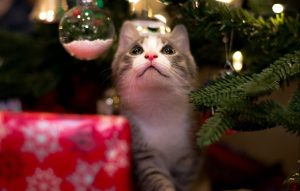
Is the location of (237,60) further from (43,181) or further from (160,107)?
(43,181)

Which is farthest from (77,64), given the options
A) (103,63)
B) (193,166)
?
(193,166)

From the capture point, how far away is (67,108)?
49.2 inches

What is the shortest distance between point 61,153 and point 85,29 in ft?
0.64

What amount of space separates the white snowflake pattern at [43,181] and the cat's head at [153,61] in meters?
0.22

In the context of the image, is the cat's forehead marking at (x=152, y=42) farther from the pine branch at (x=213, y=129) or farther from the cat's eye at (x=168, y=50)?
the pine branch at (x=213, y=129)

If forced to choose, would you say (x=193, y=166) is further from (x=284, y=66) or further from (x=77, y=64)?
(x=77, y=64)

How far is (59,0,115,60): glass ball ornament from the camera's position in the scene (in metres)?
0.67

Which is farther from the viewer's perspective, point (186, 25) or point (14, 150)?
point (186, 25)

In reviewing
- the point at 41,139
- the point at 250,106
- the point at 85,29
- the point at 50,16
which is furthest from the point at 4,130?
the point at 50,16

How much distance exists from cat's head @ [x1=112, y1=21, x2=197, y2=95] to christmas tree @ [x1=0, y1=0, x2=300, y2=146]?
41 mm

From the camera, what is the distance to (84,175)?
1.92ft

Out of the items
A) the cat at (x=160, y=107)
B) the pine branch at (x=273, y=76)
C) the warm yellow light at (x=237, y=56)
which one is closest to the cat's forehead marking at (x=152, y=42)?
the cat at (x=160, y=107)

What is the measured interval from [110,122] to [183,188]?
0.80ft

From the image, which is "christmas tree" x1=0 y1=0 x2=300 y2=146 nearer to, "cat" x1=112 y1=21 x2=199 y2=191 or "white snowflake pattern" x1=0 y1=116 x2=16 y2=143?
"cat" x1=112 y1=21 x2=199 y2=191
